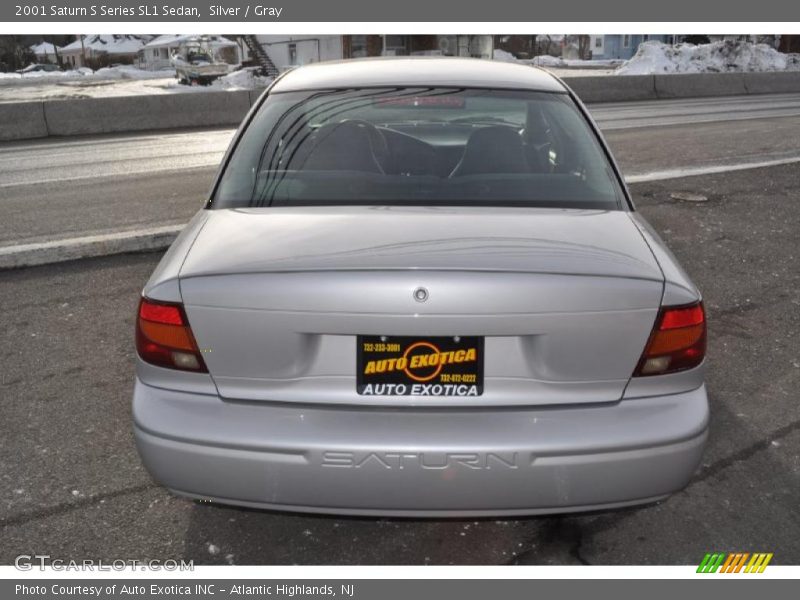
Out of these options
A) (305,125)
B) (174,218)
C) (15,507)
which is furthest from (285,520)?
(174,218)

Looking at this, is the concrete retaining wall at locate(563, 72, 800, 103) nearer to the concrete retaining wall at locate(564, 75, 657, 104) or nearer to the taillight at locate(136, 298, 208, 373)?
the concrete retaining wall at locate(564, 75, 657, 104)

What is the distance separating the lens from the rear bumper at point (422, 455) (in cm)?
260

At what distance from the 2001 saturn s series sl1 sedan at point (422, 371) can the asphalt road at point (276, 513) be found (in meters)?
0.30

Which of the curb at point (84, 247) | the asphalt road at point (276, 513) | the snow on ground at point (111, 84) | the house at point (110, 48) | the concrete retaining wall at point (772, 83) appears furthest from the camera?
the house at point (110, 48)

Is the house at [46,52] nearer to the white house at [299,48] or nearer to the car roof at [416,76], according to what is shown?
the white house at [299,48]

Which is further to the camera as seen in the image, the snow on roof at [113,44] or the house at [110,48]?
the snow on roof at [113,44]

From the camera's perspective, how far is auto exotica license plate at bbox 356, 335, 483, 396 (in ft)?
8.63

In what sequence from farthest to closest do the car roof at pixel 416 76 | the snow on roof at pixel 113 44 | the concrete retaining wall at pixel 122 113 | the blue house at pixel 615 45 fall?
the snow on roof at pixel 113 44 < the blue house at pixel 615 45 < the concrete retaining wall at pixel 122 113 < the car roof at pixel 416 76

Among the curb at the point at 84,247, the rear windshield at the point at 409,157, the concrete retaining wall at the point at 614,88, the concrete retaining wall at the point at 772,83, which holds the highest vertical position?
the rear windshield at the point at 409,157

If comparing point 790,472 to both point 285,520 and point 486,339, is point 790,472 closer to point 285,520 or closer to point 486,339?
point 486,339

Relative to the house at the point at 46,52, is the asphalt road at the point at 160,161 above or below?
above

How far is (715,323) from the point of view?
5551 mm

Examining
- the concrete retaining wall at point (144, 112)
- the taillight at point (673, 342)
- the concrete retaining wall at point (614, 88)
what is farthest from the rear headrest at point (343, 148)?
the concrete retaining wall at point (614, 88)

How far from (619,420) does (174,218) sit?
621 cm
